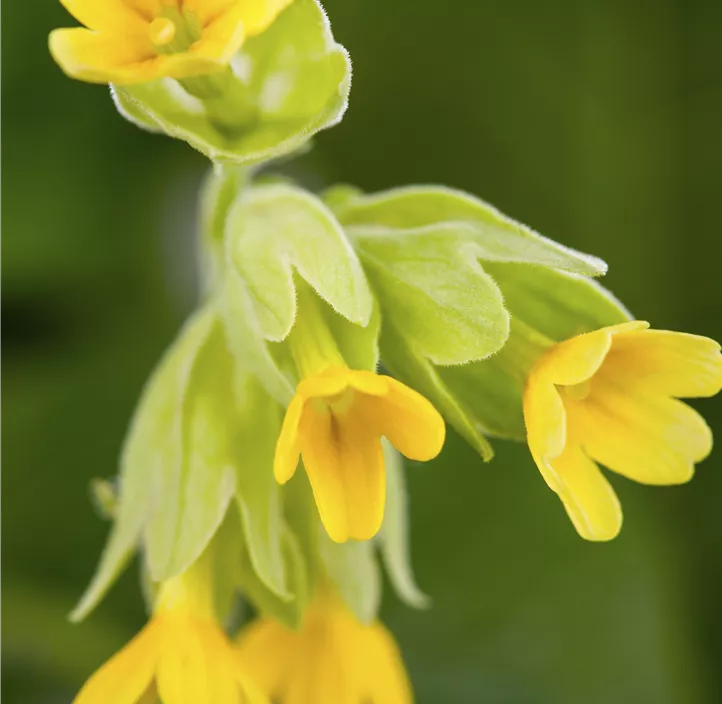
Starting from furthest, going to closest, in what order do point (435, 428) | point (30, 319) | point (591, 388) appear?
1. point (30, 319)
2. point (591, 388)
3. point (435, 428)

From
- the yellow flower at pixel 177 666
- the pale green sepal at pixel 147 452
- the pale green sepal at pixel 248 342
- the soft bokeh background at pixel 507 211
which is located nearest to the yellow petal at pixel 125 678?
the yellow flower at pixel 177 666

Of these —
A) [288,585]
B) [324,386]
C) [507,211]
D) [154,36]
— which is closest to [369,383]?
[324,386]

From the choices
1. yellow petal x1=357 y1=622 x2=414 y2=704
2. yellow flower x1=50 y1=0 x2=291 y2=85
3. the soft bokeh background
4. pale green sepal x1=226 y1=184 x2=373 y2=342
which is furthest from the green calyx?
the soft bokeh background

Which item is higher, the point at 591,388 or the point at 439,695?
the point at 591,388

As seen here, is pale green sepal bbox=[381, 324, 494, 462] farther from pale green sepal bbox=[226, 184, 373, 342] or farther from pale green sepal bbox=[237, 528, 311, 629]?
pale green sepal bbox=[237, 528, 311, 629]

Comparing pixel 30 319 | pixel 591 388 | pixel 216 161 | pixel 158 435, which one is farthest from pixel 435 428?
pixel 30 319

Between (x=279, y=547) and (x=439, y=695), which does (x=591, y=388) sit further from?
(x=439, y=695)
